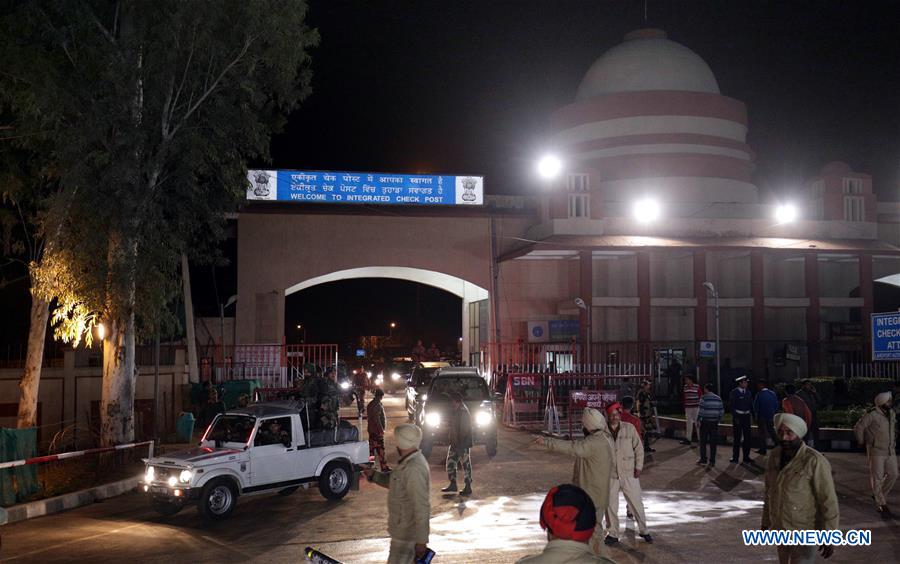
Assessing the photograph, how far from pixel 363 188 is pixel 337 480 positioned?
2300 cm

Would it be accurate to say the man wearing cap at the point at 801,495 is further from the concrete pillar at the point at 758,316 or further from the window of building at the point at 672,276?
the window of building at the point at 672,276

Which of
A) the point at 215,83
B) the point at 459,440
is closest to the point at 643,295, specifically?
the point at 215,83

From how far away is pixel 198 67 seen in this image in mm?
18547

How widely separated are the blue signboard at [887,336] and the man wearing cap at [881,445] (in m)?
5.21

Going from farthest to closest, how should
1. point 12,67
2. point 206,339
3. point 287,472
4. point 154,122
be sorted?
point 206,339
point 154,122
point 12,67
point 287,472

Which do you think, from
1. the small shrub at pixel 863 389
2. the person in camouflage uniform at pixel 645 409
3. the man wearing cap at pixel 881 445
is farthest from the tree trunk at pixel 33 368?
the small shrub at pixel 863 389

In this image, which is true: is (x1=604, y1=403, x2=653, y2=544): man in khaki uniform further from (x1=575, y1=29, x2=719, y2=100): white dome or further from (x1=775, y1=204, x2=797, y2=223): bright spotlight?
(x1=575, y1=29, x2=719, y2=100): white dome

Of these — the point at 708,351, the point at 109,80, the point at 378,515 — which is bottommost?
the point at 378,515

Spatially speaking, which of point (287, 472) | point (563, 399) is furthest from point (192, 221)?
point (563, 399)

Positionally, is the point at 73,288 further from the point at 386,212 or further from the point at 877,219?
the point at 877,219

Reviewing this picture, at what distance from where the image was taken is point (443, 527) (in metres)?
11.0

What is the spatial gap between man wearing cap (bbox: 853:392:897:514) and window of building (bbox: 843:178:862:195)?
27.8m

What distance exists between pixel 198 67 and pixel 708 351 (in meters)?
17.9

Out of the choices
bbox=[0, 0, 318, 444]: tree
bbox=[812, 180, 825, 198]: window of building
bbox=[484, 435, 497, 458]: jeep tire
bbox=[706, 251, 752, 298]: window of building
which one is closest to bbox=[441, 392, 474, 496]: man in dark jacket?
bbox=[484, 435, 497, 458]: jeep tire
